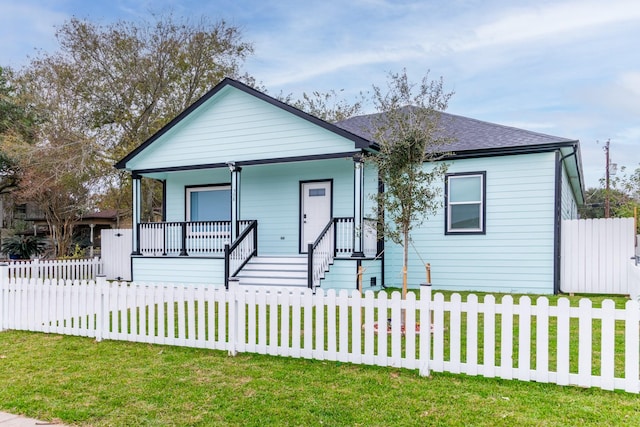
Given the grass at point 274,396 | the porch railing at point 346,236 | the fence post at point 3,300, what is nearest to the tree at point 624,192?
the porch railing at point 346,236

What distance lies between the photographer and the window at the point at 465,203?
36.5 ft

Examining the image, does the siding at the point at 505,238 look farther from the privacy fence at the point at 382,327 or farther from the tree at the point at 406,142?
the tree at the point at 406,142

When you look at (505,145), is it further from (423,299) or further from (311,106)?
(311,106)

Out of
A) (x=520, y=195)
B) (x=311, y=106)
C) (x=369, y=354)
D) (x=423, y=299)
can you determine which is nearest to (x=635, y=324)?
(x=423, y=299)

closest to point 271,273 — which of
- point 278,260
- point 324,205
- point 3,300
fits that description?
point 278,260

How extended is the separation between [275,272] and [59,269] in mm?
5841

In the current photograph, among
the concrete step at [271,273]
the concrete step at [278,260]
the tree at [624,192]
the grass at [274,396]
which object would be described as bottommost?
the grass at [274,396]

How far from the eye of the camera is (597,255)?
1047 cm

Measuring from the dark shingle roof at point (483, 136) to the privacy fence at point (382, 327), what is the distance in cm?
496

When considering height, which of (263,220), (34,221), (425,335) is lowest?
(425,335)

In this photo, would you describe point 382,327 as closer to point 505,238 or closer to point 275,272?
point 275,272

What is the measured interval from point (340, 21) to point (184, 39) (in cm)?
1061

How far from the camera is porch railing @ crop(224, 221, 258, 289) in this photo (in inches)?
436

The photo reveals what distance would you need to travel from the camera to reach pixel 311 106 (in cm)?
2641
